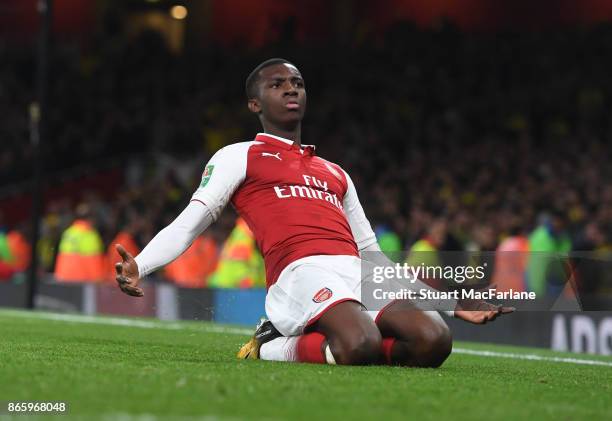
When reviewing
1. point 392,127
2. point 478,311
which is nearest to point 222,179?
point 478,311

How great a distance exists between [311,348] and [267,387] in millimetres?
1526

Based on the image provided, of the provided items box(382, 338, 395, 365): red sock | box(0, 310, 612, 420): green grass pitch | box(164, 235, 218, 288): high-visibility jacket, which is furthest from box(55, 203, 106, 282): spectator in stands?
box(382, 338, 395, 365): red sock

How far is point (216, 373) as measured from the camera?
6.18 metres

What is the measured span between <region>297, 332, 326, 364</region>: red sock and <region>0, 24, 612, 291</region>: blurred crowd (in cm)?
821

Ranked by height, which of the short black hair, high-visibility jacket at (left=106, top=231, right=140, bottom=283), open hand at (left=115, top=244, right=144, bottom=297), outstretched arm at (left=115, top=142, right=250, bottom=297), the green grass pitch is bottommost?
the green grass pitch

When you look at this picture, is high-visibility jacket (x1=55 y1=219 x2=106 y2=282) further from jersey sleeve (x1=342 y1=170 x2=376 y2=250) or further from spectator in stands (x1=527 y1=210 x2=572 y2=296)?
spectator in stands (x1=527 y1=210 x2=572 y2=296)

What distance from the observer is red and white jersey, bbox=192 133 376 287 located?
24.2 ft

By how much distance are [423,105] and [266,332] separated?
1635cm

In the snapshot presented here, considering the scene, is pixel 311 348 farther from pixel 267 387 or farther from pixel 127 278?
pixel 267 387

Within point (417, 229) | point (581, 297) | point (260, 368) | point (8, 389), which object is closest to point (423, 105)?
point (417, 229)

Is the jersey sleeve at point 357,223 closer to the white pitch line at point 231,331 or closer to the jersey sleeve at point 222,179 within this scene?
the jersey sleeve at point 222,179

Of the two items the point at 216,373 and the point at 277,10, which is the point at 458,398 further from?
the point at 277,10

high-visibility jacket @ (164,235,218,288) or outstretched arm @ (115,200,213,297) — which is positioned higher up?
high-visibility jacket @ (164,235,218,288)

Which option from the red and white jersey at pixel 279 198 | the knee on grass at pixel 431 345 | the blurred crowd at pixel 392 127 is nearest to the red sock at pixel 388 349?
the knee on grass at pixel 431 345
